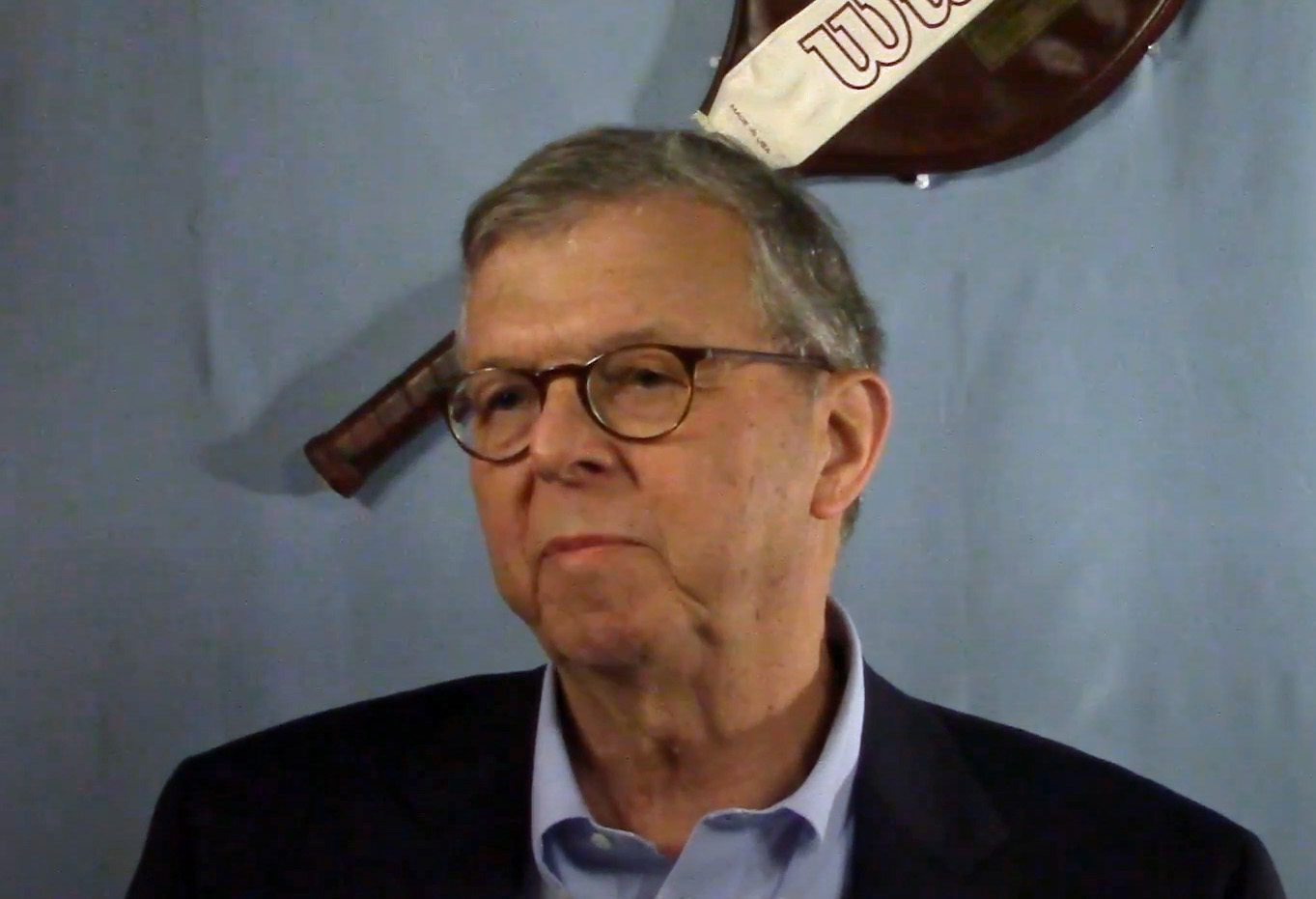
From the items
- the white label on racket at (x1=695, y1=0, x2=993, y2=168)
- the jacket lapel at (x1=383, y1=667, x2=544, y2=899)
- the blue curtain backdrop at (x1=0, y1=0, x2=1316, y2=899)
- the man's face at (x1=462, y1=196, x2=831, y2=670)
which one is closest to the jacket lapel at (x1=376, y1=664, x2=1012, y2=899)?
the jacket lapel at (x1=383, y1=667, x2=544, y2=899)

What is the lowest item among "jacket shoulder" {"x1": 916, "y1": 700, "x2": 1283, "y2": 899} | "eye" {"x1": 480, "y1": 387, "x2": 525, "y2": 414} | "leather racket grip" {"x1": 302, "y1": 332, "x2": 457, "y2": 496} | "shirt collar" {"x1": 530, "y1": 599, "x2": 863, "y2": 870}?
"jacket shoulder" {"x1": 916, "y1": 700, "x2": 1283, "y2": 899}

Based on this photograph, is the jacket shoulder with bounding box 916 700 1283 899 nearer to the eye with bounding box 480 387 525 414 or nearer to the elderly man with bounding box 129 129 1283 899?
the elderly man with bounding box 129 129 1283 899

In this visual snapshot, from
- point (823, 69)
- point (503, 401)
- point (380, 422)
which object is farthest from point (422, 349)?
point (823, 69)

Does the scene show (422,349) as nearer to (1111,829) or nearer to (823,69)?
(823,69)

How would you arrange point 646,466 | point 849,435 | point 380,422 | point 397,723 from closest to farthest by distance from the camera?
point 646,466 → point 849,435 → point 397,723 → point 380,422

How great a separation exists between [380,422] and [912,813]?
2.02ft

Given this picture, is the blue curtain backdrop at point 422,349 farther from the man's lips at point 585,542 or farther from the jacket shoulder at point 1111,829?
the man's lips at point 585,542

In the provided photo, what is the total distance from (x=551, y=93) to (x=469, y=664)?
61cm

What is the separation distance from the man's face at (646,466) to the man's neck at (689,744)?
52 mm

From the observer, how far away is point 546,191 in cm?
84

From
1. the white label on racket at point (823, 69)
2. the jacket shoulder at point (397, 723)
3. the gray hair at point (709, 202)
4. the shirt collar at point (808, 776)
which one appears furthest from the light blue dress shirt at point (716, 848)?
the white label on racket at point (823, 69)

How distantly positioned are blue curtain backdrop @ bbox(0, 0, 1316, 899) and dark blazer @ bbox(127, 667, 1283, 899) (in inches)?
9.6

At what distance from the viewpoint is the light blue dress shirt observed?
85 cm

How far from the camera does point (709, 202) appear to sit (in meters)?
0.83
